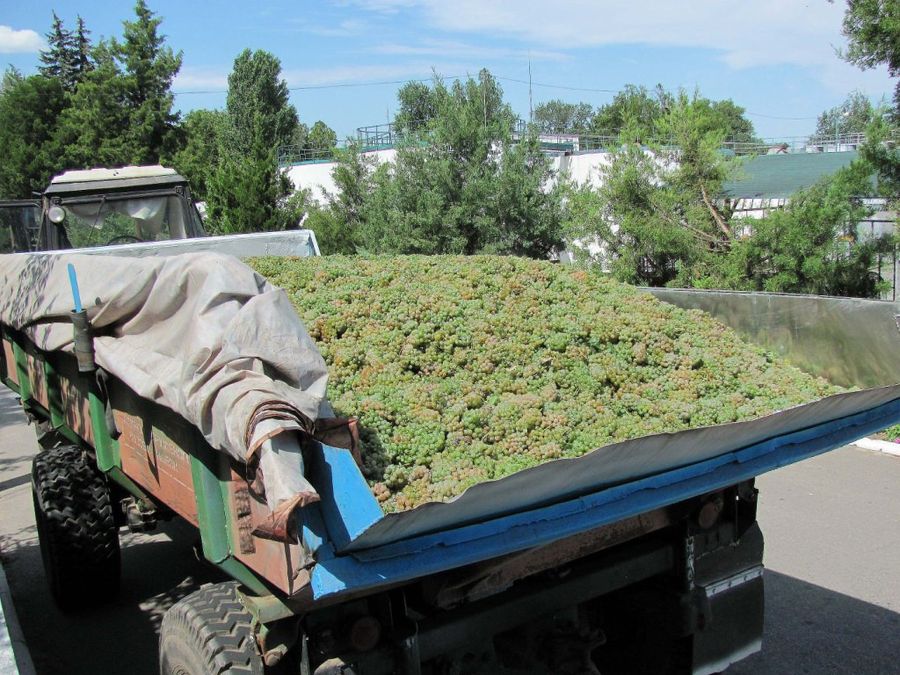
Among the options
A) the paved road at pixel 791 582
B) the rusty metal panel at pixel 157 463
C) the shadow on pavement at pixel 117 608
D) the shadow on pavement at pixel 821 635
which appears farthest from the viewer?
the shadow on pavement at pixel 117 608

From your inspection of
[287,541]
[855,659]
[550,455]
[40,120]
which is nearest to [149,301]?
[287,541]

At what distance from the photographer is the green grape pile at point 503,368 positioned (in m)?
2.76

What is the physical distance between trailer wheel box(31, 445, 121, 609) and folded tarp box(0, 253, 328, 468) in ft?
5.38

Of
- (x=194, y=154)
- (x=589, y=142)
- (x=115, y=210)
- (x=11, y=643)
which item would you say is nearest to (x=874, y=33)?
(x=115, y=210)

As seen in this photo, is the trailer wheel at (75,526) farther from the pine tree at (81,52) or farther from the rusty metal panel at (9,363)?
the pine tree at (81,52)

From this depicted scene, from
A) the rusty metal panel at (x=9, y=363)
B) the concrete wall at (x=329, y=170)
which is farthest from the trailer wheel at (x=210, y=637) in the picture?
the concrete wall at (x=329, y=170)

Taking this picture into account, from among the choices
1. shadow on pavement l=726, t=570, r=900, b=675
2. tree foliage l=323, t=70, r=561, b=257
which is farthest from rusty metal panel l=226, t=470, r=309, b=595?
tree foliage l=323, t=70, r=561, b=257

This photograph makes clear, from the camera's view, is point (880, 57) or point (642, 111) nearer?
point (880, 57)

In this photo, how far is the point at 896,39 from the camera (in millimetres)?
7383

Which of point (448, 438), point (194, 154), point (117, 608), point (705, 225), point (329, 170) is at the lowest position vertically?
point (117, 608)

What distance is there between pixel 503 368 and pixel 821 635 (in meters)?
2.52

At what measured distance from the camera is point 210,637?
2.56 meters

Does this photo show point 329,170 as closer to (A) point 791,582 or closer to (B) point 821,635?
(A) point 791,582

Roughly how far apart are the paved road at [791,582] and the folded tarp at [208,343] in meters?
2.34
